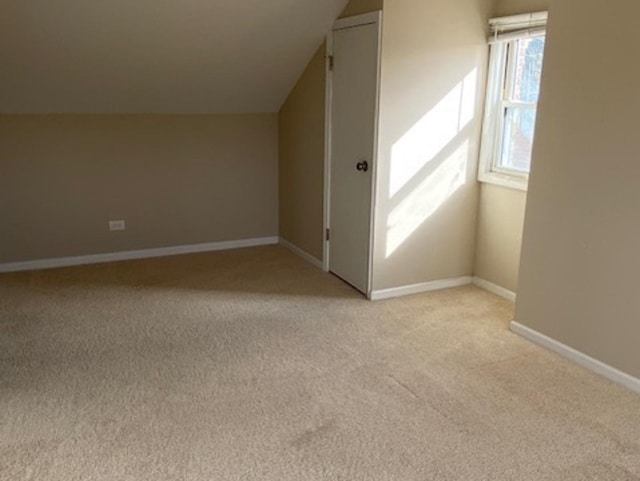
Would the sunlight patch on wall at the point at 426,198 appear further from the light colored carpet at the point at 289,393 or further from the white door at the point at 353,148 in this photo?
the light colored carpet at the point at 289,393

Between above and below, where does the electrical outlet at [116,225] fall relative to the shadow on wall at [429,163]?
below

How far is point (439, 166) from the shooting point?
384 centimetres

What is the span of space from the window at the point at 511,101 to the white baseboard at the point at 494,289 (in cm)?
77

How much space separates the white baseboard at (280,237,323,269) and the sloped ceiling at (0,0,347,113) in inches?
55.2

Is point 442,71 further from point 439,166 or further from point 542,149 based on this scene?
point 542,149

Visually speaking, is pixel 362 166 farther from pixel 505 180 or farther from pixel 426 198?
pixel 505 180

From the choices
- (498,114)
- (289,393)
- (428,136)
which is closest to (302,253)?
(428,136)

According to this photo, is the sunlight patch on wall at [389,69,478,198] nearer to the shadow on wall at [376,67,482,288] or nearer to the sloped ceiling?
the shadow on wall at [376,67,482,288]

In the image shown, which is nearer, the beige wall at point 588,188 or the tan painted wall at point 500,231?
the beige wall at point 588,188

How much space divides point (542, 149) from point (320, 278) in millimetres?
1960

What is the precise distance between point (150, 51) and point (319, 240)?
1.94 meters

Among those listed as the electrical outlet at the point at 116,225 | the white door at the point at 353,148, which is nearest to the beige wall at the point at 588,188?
the white door at the point at 353,148

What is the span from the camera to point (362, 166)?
3797 mm

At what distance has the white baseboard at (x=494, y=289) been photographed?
12.8ft
